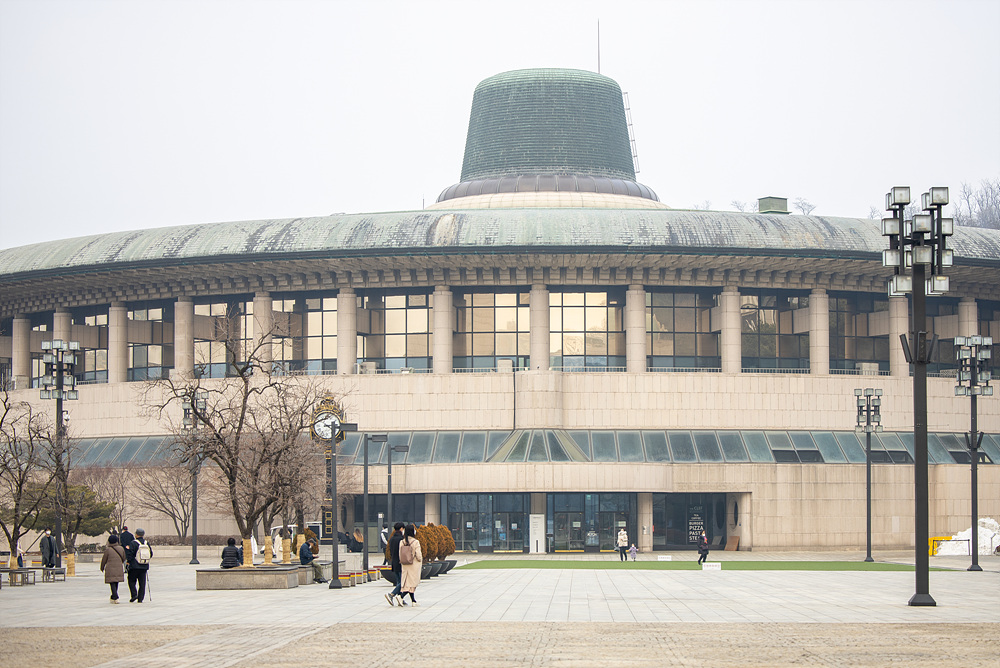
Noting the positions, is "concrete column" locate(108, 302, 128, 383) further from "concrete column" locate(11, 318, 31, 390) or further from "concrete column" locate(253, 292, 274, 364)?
"concrete column" locate(253, 292, 274, 364)

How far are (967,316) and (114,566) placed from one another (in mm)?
56155

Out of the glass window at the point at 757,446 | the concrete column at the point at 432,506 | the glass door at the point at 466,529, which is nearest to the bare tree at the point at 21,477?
the concrete column at the point at 432,506

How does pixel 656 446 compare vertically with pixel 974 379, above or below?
below

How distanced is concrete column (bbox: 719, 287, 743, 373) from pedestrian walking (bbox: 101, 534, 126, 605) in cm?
4422

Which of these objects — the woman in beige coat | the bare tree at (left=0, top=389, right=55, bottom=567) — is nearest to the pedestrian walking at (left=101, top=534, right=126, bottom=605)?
the woman in beige coat

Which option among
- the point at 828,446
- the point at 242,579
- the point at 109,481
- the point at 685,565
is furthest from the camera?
the point at 828,446

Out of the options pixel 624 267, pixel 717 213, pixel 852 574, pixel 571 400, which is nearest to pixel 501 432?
pixel 571 400

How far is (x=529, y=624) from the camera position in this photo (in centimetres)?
2430

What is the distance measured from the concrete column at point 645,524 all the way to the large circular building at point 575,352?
111mm

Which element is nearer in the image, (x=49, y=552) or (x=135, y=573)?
(x=135, y=573)

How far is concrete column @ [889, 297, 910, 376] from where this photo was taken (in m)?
71.5

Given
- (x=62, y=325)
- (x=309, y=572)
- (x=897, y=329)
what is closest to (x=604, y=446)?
(x=897, y=329)

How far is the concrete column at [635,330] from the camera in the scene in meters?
70.1

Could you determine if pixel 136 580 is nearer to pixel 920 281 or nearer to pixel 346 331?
pixel 920 281
